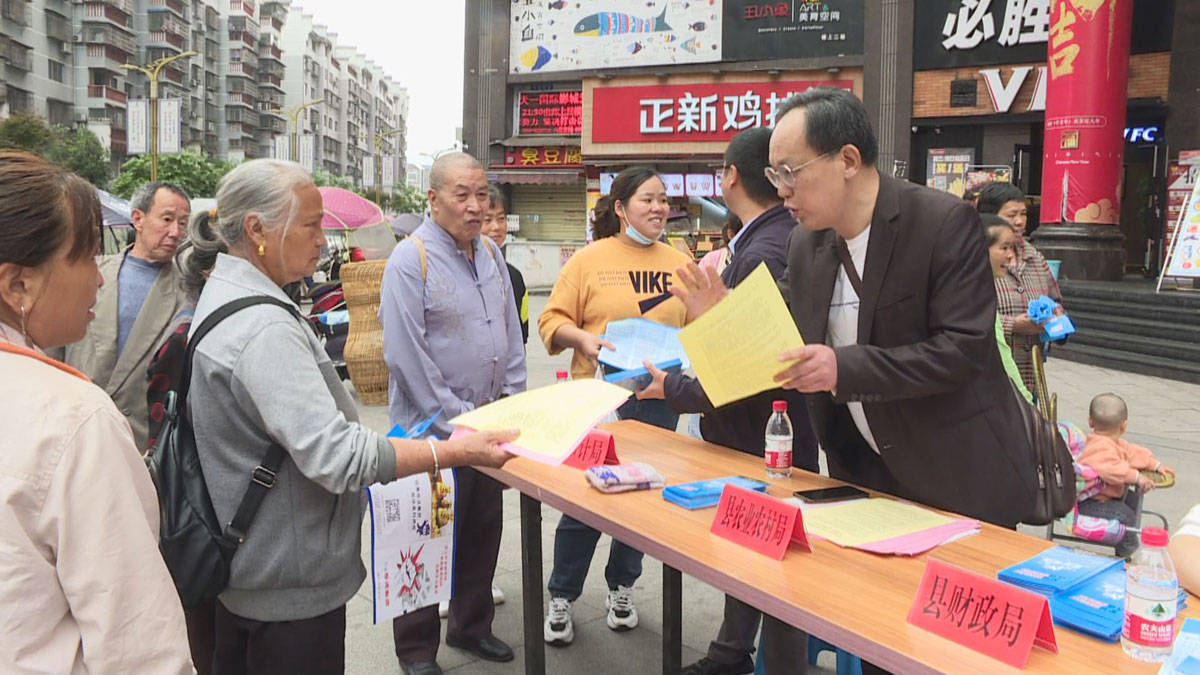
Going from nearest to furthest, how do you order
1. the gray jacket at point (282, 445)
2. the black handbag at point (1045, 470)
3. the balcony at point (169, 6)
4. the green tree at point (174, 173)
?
the gray jacket at point (282, 445) → the black handbag at point (1045, 470) → the green tree at point (174, 173) → the balcony at point (169, 6)

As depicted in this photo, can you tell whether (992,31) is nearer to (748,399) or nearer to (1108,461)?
(1108,461)

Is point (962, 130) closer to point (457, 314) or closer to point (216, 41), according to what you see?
point (457, 314)

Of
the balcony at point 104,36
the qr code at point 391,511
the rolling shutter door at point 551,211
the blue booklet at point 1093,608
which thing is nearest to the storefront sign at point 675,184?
the rolling shutter door at point 551,211

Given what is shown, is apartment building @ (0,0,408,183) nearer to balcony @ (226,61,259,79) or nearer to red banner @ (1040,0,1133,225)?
balcony @ (226,61,259,79)

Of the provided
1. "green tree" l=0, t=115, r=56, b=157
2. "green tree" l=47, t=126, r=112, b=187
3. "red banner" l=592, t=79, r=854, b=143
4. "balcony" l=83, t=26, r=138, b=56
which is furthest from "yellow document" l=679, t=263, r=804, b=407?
"balcony" l=83, t=26, r=138, b=56

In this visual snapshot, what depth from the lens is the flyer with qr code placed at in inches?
90.1

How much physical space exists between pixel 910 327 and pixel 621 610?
6.17ft

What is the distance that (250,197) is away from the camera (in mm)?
1853

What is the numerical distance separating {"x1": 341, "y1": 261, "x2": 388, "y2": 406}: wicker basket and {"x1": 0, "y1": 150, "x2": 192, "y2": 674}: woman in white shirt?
5.01 meters

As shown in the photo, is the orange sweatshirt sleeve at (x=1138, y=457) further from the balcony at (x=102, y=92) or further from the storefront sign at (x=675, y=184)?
the balcony at (x=102, y=92)

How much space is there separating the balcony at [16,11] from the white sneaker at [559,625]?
4735 centimetres

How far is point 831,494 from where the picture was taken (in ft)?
6.86

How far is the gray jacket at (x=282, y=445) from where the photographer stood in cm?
172

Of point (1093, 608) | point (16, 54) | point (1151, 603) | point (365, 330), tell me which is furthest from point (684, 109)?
point (16, 54)
